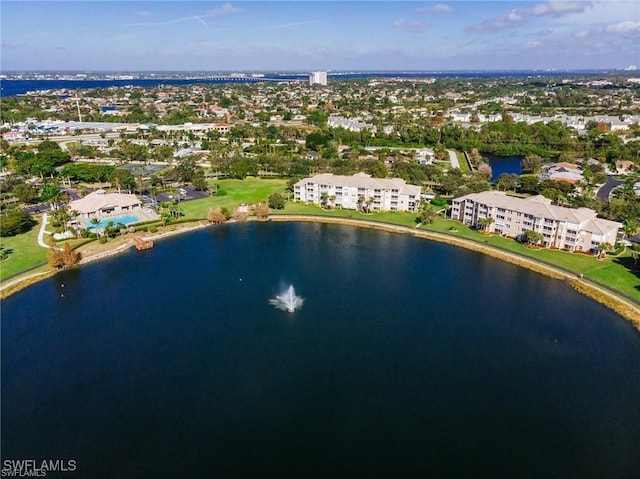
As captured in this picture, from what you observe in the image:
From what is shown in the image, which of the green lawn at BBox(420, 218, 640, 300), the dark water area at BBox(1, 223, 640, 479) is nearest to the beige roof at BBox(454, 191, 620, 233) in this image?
the green lawn at BBox(420, 218, 640, 300)

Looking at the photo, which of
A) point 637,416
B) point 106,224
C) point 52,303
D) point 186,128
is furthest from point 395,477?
point 186,128

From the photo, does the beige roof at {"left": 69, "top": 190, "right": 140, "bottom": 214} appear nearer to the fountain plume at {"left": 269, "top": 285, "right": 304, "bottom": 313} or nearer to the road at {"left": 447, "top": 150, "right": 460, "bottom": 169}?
the fountain plume at {"left": 269, "top": 285, "right": 304, "bottom": 313}

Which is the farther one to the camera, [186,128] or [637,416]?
[186,128]

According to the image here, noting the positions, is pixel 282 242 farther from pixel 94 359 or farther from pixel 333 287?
pixel 94 359

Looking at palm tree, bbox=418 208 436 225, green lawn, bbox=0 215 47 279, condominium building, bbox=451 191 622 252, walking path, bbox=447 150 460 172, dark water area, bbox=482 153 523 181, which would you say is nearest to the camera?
green lawn, bbox=0 215 47 279

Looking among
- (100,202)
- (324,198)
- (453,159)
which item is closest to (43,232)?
(100,202)

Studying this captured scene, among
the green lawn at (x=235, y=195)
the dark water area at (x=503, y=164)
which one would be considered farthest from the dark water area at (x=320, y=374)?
the dark water area at (x=503, y=164)

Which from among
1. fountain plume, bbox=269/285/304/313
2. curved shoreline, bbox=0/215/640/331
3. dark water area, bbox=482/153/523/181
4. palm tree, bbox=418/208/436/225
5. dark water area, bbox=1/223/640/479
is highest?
palm tree, bbox=418/208/436/225
